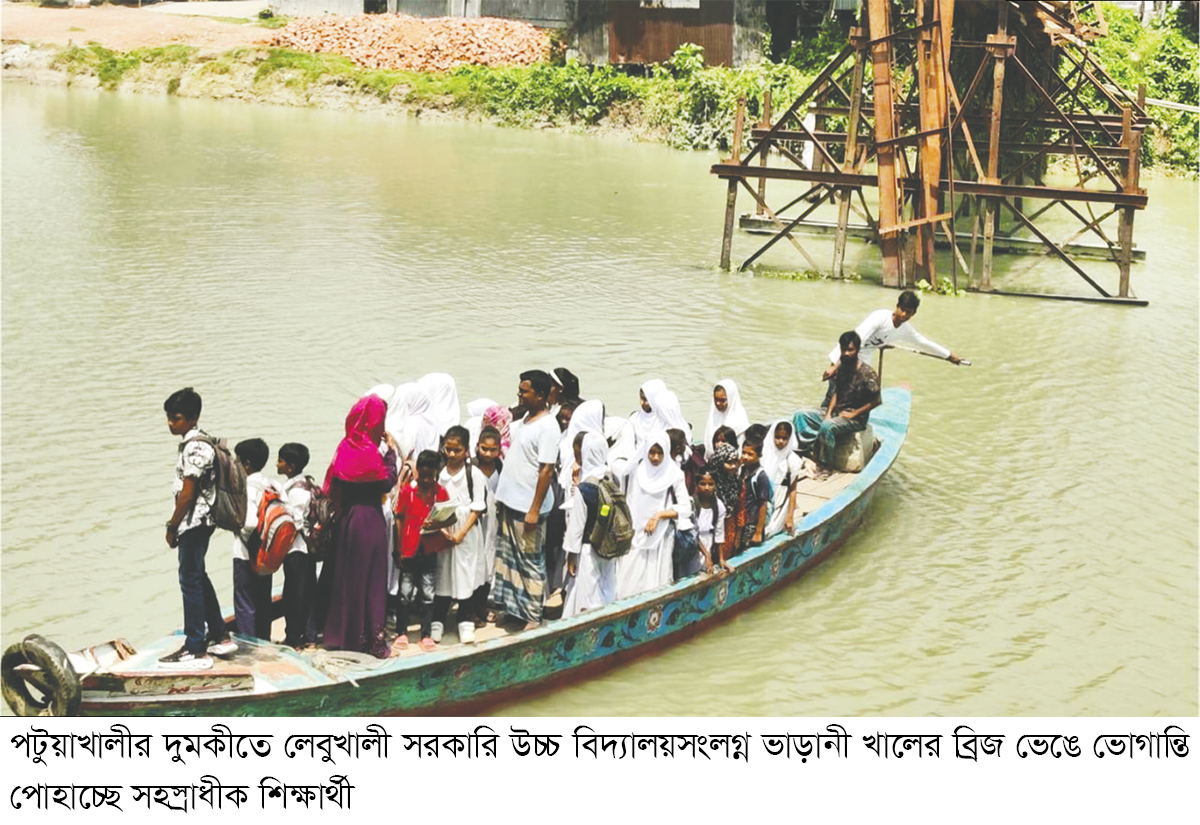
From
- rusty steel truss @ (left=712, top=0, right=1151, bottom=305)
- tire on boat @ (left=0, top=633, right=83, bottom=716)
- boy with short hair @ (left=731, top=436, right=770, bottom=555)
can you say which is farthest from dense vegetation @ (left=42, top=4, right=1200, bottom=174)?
tire on boat @ (left=0, top=633, right=83, bottom=716)

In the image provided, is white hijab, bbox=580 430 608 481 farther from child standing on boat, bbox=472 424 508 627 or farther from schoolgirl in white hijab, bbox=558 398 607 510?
child standing on boat, bbox=472 424 508 627

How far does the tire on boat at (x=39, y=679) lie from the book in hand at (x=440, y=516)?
6.18ft

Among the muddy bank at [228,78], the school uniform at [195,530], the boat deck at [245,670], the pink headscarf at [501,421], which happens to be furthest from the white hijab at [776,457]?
the muddy bank at [228,78]

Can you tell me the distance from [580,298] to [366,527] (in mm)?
9660

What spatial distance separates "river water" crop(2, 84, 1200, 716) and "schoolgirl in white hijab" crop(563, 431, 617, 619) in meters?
0.48

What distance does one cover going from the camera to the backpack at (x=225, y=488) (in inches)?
252

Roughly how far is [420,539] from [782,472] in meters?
2.57

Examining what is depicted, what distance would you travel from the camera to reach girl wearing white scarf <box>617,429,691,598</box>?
7664 millimetres

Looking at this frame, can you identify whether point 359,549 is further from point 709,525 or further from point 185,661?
point 709,525

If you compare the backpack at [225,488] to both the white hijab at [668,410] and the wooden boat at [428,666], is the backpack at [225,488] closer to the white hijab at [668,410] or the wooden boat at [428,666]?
the wooden boat at [428,666]

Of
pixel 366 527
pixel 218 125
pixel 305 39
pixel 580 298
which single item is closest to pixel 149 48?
pixel 305 39

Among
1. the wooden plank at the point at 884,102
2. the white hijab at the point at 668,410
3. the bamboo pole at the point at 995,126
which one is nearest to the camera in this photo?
the white hijab at the point at 668,410

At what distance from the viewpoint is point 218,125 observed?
1219 inches
